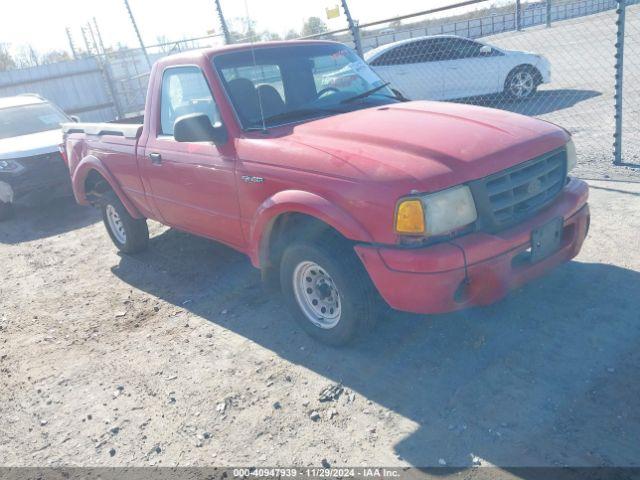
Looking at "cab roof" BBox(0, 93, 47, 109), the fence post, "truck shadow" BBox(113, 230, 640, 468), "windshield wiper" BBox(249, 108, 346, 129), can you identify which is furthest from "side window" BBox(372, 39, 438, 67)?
"truck shadow" BBox(113, 230, 640, 468)

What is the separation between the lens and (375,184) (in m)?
3.08

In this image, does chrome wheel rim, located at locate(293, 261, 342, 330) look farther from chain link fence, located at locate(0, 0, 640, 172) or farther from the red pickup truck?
chain link fence, located at locate(0, 0, 640, 172)

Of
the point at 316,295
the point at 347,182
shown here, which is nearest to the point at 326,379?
the point at 316,295

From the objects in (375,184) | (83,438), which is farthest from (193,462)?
(375,184)

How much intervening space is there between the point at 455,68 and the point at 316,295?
8839 mm

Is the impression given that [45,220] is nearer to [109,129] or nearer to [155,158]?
[109,129]

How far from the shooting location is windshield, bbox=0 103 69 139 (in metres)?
9.44

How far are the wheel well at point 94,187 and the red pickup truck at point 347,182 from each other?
3.91 ft

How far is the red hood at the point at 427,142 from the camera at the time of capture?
10.2 feet

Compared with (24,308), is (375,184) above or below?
above

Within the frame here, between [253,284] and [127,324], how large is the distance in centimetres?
112

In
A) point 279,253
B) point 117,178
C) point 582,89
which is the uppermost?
point 117,178

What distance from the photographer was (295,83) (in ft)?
14.4

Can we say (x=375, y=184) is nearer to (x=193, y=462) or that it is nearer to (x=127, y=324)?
(x=193, y=462)
